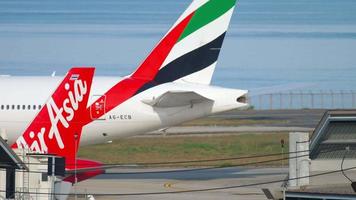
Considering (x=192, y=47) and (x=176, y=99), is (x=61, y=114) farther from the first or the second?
(x=192, y=47)

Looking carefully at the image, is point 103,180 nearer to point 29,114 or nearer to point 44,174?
point 29,114

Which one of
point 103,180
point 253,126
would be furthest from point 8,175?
point 253,126

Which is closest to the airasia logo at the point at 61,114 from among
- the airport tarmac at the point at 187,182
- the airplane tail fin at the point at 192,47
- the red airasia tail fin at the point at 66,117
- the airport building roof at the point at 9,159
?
the red airasia tail fin at the point at 66,117

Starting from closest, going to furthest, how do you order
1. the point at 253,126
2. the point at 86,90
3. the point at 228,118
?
the point at 86,90
the point at 253,126
the point at 228,118

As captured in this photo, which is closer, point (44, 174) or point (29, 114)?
point (44, 174)

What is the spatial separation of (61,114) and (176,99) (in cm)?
1409

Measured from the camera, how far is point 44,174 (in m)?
31.2

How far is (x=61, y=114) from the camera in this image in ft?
108

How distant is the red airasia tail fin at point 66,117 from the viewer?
3256cm

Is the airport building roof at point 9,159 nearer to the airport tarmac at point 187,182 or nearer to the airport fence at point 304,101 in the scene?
the airport tarmac at point 187,182

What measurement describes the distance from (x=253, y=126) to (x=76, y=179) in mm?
48152

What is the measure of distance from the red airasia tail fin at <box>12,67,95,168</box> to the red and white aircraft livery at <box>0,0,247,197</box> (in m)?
11.9

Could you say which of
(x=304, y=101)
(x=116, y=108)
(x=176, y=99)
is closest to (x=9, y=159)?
(x=176, y=99)

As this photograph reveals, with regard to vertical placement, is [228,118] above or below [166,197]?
above
